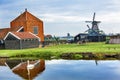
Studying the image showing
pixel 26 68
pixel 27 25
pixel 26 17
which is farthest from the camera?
pixel 26 17

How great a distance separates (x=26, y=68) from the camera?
3959 cm

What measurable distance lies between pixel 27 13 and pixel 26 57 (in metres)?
28.8

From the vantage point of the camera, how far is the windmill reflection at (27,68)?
33500 millimetres

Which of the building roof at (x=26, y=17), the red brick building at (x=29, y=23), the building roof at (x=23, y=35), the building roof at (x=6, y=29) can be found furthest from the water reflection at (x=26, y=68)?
the building roof at (x=26, y=17)

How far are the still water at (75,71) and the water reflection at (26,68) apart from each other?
0.12 meters

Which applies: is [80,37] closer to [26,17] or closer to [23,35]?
[26,17]

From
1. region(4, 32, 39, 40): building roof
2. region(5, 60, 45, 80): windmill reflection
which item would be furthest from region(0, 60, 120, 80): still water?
region(4, 32, 39, 40): building roof

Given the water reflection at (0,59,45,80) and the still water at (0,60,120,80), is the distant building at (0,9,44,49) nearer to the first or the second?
the water reflection at (0,59,45,80)

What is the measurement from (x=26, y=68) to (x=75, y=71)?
6554mm

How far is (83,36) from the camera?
102562mm

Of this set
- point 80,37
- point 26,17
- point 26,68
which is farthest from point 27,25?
point 26,68

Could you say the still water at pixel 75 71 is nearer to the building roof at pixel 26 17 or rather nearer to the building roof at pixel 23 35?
the building roof at pixel 23 35

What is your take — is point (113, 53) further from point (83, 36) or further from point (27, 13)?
point (83, 36)

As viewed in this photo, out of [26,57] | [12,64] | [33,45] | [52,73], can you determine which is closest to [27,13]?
[33,45]
